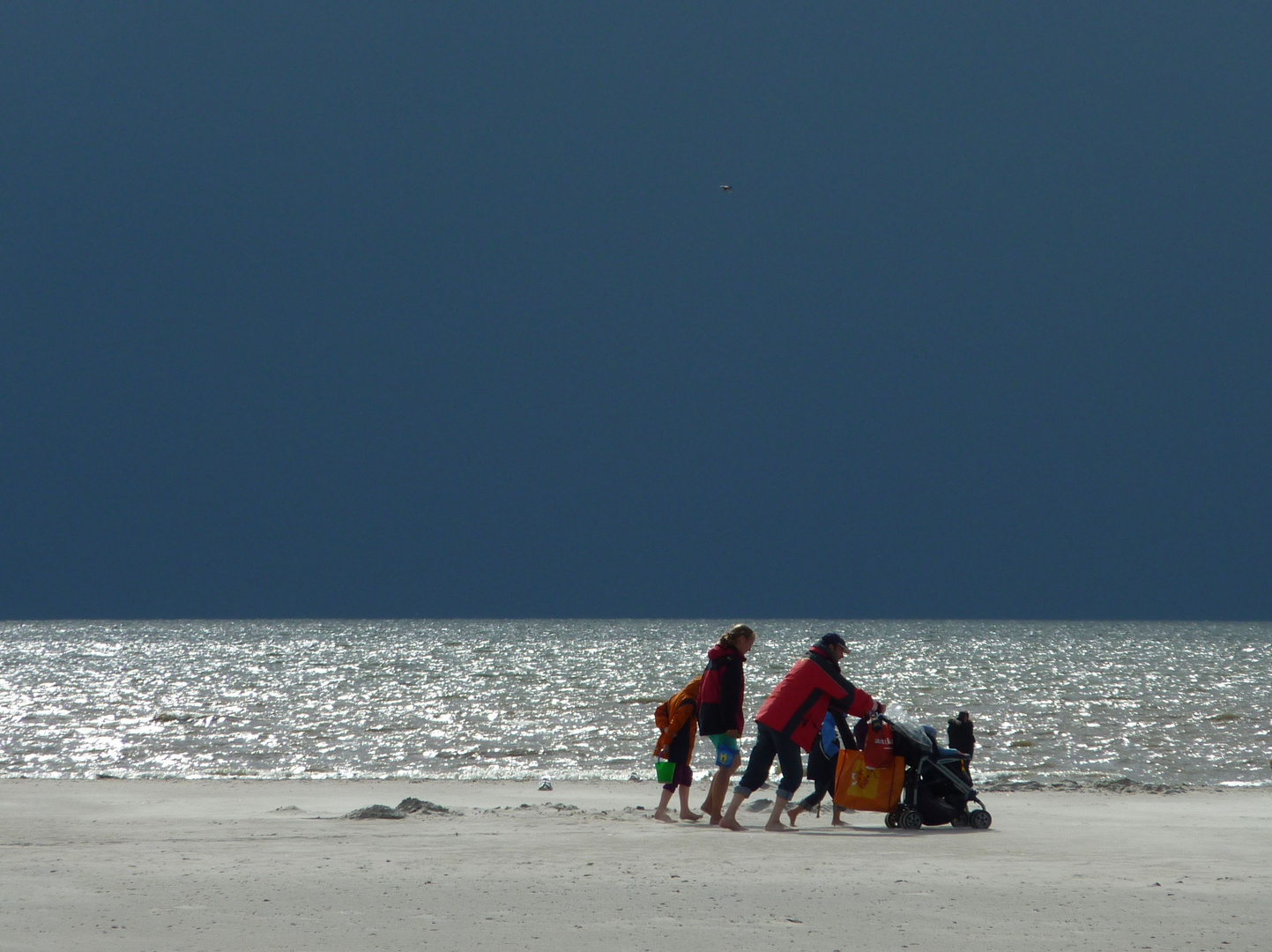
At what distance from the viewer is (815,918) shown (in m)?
6.22

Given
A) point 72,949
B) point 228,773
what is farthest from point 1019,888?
point 228,773

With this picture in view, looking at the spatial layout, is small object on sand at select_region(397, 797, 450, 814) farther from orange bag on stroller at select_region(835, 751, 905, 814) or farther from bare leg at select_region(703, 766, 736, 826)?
orange bag on stroller at select_region(835, 751, 905, 814)

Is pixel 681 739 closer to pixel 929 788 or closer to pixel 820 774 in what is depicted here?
pixel 820 774

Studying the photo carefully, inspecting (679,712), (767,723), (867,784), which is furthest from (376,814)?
(867,784)

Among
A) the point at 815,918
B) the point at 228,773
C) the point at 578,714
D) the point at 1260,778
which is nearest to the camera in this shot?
the point at 815,918

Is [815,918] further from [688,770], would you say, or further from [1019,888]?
[688,770]

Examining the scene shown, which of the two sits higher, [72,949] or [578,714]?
[72,949]

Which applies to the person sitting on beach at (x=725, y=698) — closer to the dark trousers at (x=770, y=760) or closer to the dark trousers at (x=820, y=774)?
the dark trousers at (x=770, y=760)

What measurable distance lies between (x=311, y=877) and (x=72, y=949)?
1.90 metres

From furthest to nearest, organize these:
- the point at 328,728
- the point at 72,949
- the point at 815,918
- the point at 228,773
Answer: the point at 328,728, the point at 228,773, the point at 815,918, the point at 72,949

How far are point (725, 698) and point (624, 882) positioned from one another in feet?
8.94

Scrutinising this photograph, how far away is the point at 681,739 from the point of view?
33.4 feet

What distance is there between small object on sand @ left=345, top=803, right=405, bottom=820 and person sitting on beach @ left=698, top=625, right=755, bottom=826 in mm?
2774

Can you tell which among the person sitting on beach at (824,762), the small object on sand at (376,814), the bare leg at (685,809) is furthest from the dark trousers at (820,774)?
the small object on sand at (376,814)
